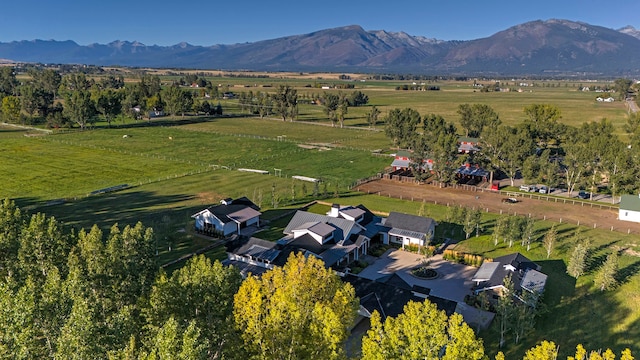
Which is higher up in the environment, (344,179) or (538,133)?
(538,133)

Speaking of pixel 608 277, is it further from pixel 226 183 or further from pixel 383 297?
pixel 226 183

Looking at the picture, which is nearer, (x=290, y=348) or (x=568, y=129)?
(x=290, y=348)

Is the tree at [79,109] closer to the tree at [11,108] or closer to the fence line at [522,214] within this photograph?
the tree at [11,108]

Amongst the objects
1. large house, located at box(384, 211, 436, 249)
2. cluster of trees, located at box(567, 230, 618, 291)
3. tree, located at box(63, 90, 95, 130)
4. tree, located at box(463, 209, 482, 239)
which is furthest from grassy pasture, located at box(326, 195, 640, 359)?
tree, located at box(63, 90, 95, 130)

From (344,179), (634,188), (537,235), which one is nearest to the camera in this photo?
(537,235)

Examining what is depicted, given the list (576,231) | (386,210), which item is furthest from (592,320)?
(386,210)

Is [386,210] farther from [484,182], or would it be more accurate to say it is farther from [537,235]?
[484,182]
